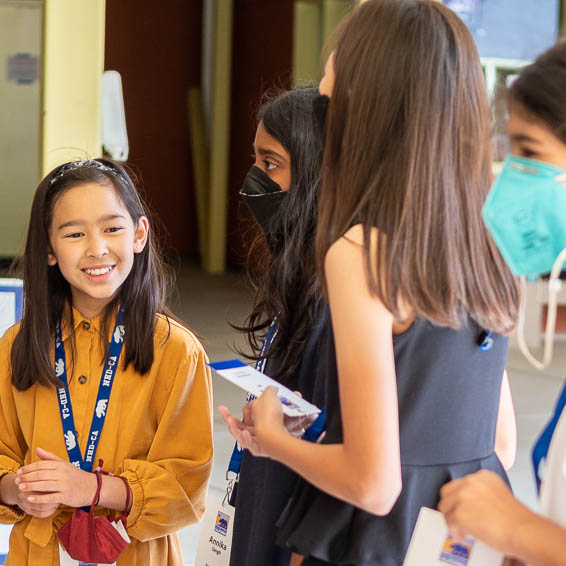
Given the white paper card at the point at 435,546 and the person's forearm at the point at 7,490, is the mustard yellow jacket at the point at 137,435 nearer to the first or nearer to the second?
the person's forearm at the point at 7,490

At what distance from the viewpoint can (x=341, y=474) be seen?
1.34 meters

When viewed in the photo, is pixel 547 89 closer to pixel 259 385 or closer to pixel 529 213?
pixel 529 213

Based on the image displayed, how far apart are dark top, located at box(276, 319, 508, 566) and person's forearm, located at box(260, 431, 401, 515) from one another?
9 centimetres

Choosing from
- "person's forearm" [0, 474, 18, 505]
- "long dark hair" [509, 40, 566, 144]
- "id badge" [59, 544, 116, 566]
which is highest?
"long dark hair" [509, 40, 566, 144]

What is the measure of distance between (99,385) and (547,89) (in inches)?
50.0

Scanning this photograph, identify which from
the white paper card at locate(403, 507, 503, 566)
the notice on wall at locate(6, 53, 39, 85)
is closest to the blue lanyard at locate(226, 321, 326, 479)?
the white paper card at locate(403, 507, 503, 566)

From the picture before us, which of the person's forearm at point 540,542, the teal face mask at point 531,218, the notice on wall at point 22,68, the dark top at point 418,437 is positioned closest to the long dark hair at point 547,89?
the teal face mask at point 531,218

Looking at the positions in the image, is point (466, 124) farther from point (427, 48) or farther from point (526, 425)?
point (526, 425)

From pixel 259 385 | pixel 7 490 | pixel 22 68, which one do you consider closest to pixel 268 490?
pixel 259 385

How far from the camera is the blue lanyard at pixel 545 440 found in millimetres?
1288

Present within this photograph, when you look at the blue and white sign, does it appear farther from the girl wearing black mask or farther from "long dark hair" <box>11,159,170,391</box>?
the girl wearing black mask

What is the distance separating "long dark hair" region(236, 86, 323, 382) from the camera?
1.85 metres

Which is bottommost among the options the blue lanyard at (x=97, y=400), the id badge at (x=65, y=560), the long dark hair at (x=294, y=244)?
the id badge at (x=65, y=560)

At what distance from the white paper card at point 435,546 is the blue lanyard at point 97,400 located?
3.04 ft
